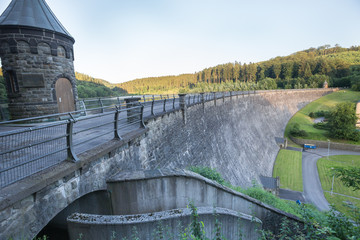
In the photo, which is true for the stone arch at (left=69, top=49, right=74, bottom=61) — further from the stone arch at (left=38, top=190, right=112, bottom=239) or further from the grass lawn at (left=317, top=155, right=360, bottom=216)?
the grass lawn at (left=317, top=155, right=360, bottom=216)

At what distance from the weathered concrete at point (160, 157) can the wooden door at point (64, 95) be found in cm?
482

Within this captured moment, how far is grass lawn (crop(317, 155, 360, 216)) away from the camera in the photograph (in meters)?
18.3

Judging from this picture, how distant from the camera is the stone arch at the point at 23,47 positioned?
7469mm

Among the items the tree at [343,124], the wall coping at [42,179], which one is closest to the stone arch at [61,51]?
the wall coping at [42,179]

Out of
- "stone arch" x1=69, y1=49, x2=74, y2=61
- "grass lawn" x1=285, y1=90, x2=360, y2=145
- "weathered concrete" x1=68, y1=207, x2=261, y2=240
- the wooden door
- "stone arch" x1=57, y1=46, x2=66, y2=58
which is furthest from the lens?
"grass lawn" x1=285, y1=90, x2=360, y2=145

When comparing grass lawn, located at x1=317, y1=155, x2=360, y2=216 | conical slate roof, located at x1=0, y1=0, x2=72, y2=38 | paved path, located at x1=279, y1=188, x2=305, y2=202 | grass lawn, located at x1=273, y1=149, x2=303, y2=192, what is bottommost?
grass lawn, located at x1=317, y1=155, x2=360, y2=216

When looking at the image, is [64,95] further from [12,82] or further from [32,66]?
[12,82]

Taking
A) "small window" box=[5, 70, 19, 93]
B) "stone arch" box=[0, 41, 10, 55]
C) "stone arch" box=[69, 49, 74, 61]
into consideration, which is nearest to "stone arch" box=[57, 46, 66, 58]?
"stone arch" box=[69, 49, 74, 61]

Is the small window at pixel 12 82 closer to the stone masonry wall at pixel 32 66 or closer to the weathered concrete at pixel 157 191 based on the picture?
the stone masonry wall at pixel 32 66

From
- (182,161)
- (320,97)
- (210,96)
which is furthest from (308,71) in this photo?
(182,161)

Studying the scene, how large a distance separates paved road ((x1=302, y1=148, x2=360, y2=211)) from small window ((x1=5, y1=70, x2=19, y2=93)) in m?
20.0

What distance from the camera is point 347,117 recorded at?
1382 inches

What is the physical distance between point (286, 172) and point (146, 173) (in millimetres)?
25200

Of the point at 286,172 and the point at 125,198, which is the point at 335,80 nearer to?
the point at 286,172
